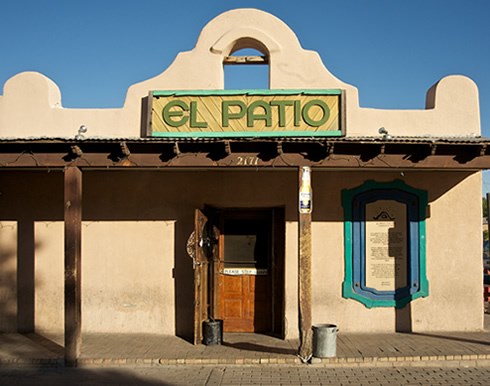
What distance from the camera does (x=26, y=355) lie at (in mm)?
9086

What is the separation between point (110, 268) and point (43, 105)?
10.9 feet

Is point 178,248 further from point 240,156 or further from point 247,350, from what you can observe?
point 240,156

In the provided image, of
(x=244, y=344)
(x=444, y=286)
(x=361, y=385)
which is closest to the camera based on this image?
(x=361, y=385)

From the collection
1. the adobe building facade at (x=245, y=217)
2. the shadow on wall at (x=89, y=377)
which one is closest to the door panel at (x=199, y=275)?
the adobe building facade at (x=245, y=217)

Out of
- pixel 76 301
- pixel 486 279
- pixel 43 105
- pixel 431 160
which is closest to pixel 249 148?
pixel 431 160

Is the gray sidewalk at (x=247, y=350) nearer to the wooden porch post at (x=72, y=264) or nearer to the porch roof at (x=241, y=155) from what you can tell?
the wooden porch post at (x=72, y=264)

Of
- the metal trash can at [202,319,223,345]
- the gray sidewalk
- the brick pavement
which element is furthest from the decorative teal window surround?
the metal trash can at [202,319,223,345]

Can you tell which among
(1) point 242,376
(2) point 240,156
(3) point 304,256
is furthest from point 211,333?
(2) point 240,156

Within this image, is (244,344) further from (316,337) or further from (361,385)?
(361,385)

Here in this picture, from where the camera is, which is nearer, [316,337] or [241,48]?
[316,337]

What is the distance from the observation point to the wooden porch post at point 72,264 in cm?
871

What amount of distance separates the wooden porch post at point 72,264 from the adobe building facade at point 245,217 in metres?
1.47

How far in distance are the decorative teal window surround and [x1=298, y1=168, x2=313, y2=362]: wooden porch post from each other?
73.9 inches

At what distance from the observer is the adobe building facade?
34.3ft
